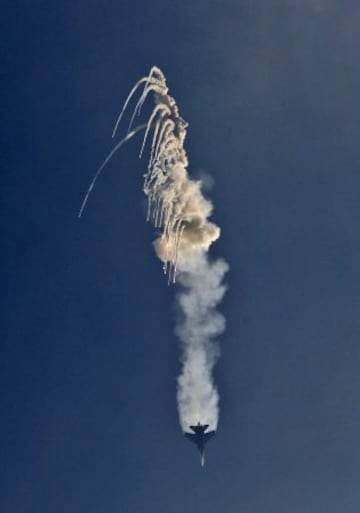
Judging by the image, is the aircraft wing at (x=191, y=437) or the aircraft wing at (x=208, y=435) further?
the aircraft wing at (x=191, y=437)

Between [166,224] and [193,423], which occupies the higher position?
[166,224]

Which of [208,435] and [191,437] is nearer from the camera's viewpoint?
[208,435]


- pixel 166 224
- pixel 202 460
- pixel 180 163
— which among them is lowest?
pixel 202 460

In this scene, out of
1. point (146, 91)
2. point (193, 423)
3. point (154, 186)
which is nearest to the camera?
point (146, 91)

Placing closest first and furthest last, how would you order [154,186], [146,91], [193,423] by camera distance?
[146,91] < [154,186] < [193,423]

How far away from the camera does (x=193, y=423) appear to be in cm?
10862

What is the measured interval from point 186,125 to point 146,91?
6870mm

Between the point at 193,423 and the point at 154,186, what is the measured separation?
47968 mm

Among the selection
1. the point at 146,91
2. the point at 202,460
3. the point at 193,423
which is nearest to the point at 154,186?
the point at 146,91

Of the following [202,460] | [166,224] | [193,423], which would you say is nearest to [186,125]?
[166,224]

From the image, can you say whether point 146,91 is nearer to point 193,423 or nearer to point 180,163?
point 180,163

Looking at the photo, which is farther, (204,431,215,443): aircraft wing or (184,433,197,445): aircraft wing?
(184,433,197,445): aircraft wing

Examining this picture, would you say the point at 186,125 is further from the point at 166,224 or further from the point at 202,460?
the point at 202,460

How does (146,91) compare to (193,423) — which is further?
(193,423)
